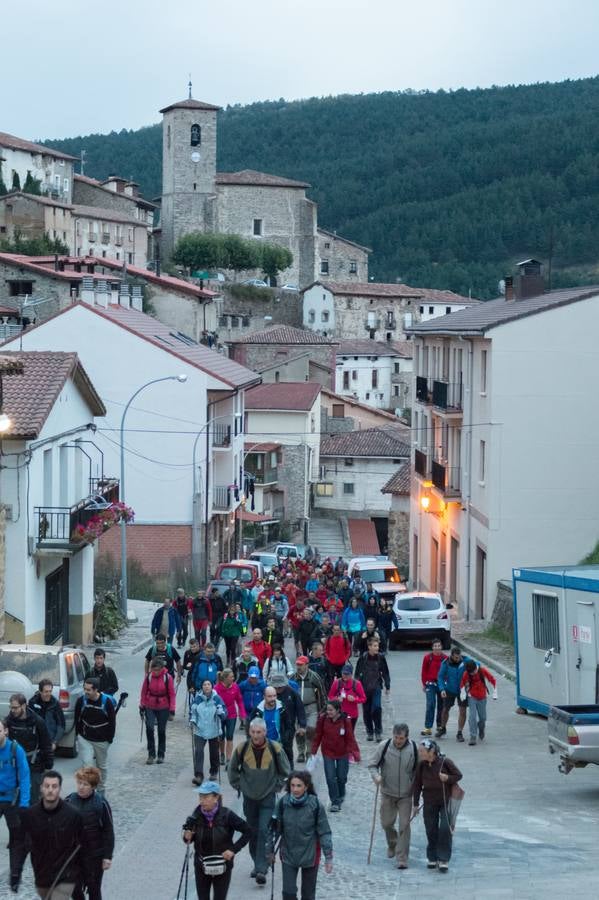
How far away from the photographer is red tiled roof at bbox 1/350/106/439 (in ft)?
80.0

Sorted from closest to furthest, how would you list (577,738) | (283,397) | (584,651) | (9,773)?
(9,773) < (577,738) < (584,651) < (283,397)

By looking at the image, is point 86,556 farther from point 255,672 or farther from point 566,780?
point 566,780

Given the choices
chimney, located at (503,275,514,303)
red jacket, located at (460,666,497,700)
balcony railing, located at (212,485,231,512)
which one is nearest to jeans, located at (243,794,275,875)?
red jacket, located at (460,666,497,700)

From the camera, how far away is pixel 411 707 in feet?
76.3

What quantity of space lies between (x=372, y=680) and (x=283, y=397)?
190 ft

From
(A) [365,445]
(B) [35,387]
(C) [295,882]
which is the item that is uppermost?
(B) [35,387]

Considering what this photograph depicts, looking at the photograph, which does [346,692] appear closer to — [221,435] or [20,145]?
[221,435]

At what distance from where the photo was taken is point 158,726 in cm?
1811

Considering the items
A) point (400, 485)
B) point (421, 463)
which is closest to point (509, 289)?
point (421, 463)

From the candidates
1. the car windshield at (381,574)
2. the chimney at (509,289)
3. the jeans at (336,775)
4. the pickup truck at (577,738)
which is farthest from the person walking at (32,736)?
the chimney at (509,289)

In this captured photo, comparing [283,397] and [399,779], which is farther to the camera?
[283,397]

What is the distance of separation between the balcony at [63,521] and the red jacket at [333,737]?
10859 mm

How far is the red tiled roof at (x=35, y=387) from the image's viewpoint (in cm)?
2439

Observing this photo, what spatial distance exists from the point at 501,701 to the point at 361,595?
6437 mm
